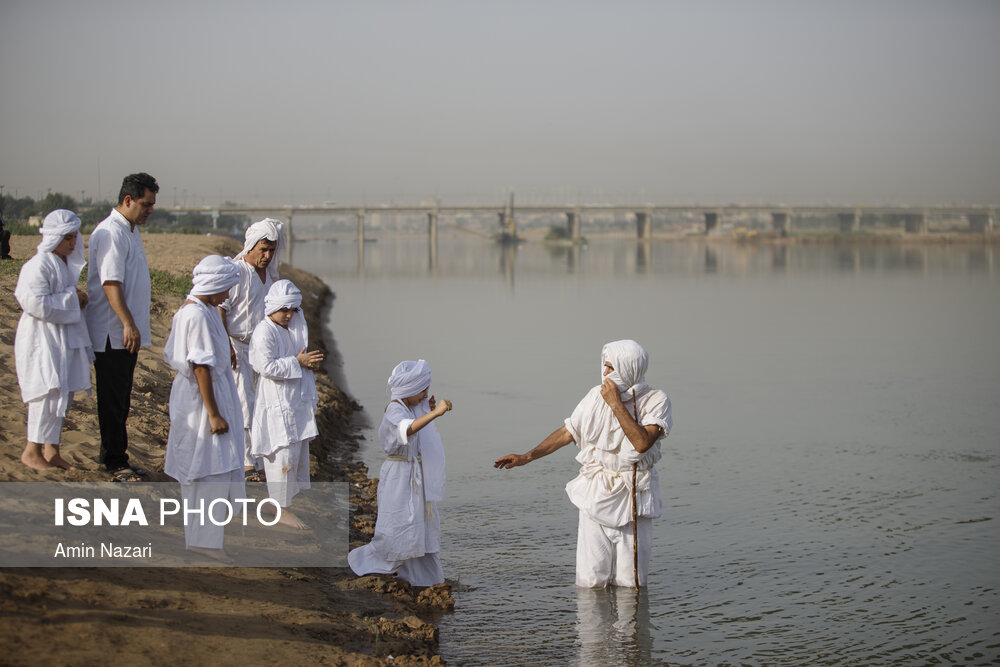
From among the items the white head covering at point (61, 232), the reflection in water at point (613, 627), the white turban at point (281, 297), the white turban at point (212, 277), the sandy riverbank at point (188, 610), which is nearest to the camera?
the sandy riverbank at point (188, 610)

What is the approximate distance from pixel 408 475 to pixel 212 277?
1.52 meters

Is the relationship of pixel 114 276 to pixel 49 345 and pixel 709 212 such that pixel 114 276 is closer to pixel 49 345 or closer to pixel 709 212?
pixel 49 345

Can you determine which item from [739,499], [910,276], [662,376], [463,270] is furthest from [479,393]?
[463,270]

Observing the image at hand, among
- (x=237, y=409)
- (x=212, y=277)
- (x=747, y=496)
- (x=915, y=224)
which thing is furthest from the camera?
(x=915, y=224)

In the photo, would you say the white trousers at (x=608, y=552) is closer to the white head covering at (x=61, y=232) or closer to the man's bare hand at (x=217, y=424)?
the man's bare hand at (x=217, y=424)

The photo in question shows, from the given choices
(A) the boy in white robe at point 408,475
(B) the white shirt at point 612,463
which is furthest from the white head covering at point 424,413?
(B) the white shirt at point 612,463

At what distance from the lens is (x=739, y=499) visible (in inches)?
360

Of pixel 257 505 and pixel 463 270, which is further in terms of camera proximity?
pixel 463 270

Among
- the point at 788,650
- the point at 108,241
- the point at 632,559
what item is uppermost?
the point at 108,241

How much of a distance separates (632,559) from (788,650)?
1.01 m

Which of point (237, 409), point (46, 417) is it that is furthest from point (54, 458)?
point (237, 409)

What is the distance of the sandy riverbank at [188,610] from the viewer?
4215 mm

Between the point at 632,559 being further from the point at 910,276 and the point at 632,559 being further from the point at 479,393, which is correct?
the point at 910,276

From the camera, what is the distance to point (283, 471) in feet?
22.0
